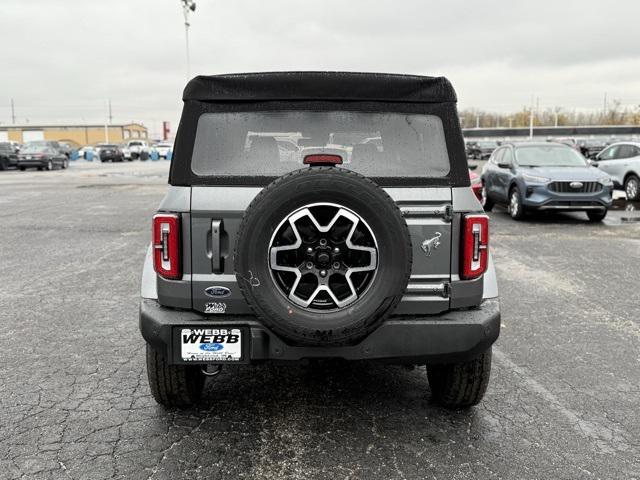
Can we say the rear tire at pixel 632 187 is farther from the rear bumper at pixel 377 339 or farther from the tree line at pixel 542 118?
the tree line at pixel 542 118

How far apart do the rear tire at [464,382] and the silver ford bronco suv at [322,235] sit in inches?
9.2

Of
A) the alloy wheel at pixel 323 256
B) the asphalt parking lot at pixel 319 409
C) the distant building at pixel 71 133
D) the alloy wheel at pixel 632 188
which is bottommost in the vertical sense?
the asphalt parking lot at pixel 319 409

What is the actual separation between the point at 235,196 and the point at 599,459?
7.55ft

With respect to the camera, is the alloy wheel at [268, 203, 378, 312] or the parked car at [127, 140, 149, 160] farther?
the parked car at [127, 140, 149, 160]

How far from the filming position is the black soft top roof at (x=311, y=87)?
329cm

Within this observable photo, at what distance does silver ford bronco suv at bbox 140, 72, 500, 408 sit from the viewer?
2984 millimetres

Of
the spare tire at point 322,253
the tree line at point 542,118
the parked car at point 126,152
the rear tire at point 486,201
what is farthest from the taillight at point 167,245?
the tree line at point 542,118

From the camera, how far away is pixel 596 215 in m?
12.8

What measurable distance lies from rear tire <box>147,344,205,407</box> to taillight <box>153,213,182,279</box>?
1.63 ft

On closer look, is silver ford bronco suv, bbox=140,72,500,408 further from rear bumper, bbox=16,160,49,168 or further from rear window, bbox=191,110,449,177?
rear bumper, bbox=16,160,49,168

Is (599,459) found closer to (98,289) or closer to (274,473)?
(274,473)

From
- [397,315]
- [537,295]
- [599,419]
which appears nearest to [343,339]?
[397,315]

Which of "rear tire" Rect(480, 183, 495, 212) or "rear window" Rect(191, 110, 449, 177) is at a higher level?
"rear window" Rect(191, 110, 449, 177)

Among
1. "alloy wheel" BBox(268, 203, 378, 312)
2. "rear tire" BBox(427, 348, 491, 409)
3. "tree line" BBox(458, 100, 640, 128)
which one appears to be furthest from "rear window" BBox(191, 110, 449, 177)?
"tree line" BBox(458, 100, 640, 128)
